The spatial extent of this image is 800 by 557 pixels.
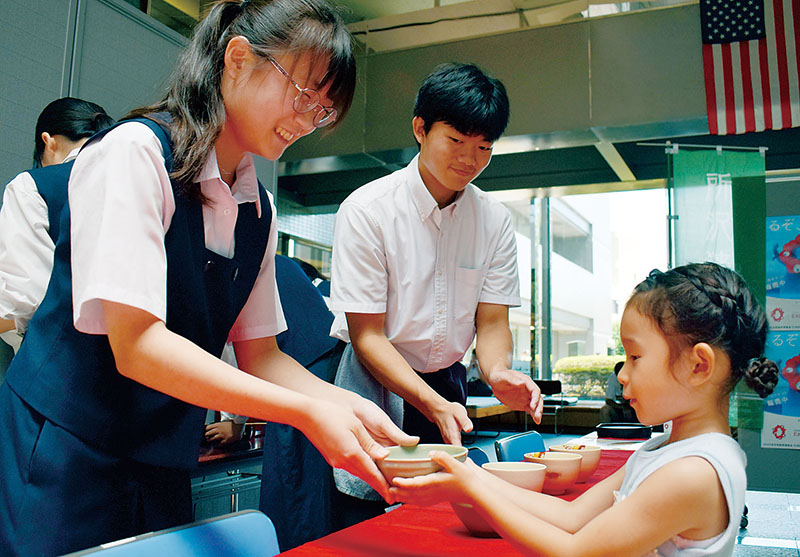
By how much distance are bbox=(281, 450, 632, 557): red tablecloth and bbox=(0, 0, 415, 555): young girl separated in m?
0.09

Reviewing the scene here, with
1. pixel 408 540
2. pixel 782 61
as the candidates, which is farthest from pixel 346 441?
pixel 782 61

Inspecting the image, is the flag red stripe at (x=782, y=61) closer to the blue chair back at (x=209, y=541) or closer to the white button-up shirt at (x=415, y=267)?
the white button-up shirt at (x=415, y=267)

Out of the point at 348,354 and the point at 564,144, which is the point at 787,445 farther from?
the point at 348,354

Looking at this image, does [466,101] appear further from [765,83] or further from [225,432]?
[765,83]

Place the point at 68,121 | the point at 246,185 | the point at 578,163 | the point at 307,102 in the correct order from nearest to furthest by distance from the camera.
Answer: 1. the point at 307,102
2. the point at 246,185
3. the point at 68,121
4. the point at 578,163

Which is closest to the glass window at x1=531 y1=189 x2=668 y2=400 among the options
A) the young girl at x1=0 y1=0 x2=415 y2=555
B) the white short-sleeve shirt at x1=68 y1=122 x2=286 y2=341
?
the young girl at x1=0 y1=0 x2=415 y2=555

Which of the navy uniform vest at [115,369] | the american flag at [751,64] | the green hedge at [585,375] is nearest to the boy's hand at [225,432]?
the navy uniform vest at [115,369]

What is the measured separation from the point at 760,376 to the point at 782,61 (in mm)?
5042

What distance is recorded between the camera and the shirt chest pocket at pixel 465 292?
1.86 m

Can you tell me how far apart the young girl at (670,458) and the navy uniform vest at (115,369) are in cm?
40

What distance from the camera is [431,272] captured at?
1.82 m

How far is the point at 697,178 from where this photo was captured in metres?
5.10

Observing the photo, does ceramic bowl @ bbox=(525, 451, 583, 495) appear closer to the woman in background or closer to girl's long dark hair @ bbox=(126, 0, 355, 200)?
girl's long dark hair @ bbox=(126, 0, 355, 200)

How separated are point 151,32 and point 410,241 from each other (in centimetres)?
265
